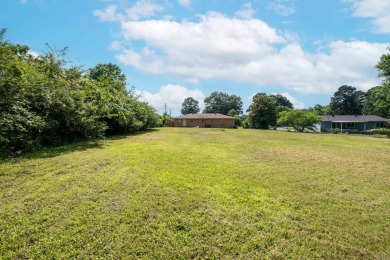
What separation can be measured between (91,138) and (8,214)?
374 inches

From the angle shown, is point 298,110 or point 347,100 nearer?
point 298,110

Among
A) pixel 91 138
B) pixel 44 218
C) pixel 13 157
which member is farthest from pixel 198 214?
pixel 91 138

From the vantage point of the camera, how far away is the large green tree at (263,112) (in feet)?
137

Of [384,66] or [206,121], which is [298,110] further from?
[206,121]

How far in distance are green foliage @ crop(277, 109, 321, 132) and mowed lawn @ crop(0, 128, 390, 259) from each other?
97.1 ft

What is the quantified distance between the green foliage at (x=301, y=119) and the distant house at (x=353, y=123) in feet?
31.4

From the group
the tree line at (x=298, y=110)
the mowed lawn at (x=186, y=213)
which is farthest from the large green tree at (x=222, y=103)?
the mowed lawn at (x=186, y=213)

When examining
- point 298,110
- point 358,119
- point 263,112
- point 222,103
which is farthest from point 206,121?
point 222,103

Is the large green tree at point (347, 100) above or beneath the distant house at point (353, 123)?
above

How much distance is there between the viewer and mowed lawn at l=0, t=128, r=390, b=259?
287cm

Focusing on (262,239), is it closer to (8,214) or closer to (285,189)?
(285,189)

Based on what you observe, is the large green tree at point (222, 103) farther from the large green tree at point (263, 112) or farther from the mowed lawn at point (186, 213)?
the mowed lawn at point (186, 213)

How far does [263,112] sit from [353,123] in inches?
679

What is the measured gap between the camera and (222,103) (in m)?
86.0
